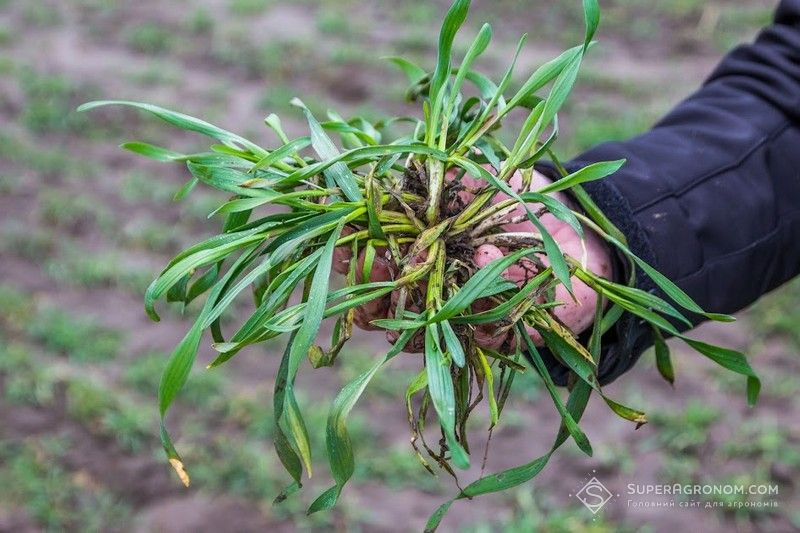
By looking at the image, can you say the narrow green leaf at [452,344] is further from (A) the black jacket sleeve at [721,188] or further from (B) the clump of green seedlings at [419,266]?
(A) the black jacket sleeve at [721,188]

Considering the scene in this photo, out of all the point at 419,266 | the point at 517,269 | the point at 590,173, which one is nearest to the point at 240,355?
the point at 517,269

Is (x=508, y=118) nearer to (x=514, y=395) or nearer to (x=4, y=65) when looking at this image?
(x=514, y=395)

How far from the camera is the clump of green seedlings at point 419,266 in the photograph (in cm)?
115

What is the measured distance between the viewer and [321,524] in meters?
2.42

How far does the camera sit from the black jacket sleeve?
153 centimetres

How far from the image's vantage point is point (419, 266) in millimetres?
1231

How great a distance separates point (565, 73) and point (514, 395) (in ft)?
5.51

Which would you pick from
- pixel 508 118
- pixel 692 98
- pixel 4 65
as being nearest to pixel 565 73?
pixel 692 98

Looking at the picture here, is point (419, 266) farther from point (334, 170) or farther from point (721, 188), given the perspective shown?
point (721, 188)

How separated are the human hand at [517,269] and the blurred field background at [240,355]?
43.1 inches

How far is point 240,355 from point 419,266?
1.83m

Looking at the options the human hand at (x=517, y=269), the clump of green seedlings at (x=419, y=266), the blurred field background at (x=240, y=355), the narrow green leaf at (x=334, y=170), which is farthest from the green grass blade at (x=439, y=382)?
the blurred field background at (x=240, y=355)

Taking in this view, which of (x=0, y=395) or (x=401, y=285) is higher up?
(x=401, y=285)

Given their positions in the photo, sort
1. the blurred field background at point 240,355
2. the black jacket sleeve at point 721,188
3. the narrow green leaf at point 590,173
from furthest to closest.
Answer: the blurred field background at point 240,355 < the black jacket sleeve at point 721,188 < the narrow green leaf at point 590,173
